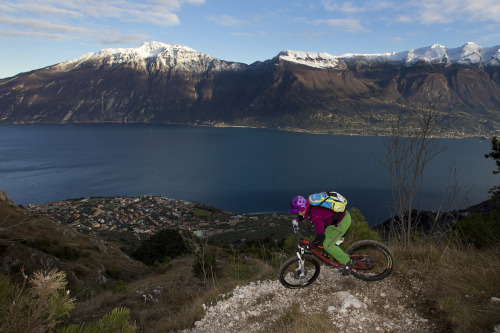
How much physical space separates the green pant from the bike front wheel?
50 centimetres

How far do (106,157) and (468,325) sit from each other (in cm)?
14579

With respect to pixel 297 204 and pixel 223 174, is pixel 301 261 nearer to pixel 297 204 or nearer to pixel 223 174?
pixel 297 204

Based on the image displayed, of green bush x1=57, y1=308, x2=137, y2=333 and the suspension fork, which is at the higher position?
green bush x1=57, y1=308, x2=137, y2=333

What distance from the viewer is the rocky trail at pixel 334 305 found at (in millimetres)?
4426

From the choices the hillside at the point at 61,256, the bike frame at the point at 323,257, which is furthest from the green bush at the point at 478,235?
the hillside at the point at 61,256

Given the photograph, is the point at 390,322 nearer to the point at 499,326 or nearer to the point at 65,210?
the point at 499,326

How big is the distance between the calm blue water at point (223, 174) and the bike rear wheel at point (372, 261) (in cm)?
5709

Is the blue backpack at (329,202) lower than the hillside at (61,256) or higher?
higher

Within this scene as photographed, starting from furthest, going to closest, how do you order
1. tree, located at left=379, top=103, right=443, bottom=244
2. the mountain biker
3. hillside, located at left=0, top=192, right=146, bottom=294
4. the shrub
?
1. hillside, located at left=0, top=192, right=146, bottom=294
2. tree, located at left=379, top=103, right=443, bottom=244
3. the mountain biker
4. the shrub

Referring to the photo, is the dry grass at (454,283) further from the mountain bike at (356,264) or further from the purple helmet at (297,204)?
the purple helmet at (297,204)

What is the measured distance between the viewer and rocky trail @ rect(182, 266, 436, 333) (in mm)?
4426

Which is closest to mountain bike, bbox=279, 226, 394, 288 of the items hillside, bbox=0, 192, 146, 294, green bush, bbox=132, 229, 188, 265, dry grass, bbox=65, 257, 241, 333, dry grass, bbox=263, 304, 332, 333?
dry grass, bbox=263, 304, 332, 333

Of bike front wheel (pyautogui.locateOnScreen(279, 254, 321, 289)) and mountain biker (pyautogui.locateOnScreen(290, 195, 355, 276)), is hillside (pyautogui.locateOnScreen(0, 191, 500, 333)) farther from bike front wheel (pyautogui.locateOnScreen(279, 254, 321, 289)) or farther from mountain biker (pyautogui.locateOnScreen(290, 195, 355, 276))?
mountain biker (pyautogui.locateOnScreen(290, 195, 355, 276))

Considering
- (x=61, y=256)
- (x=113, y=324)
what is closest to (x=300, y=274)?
(x=113, y=324)
